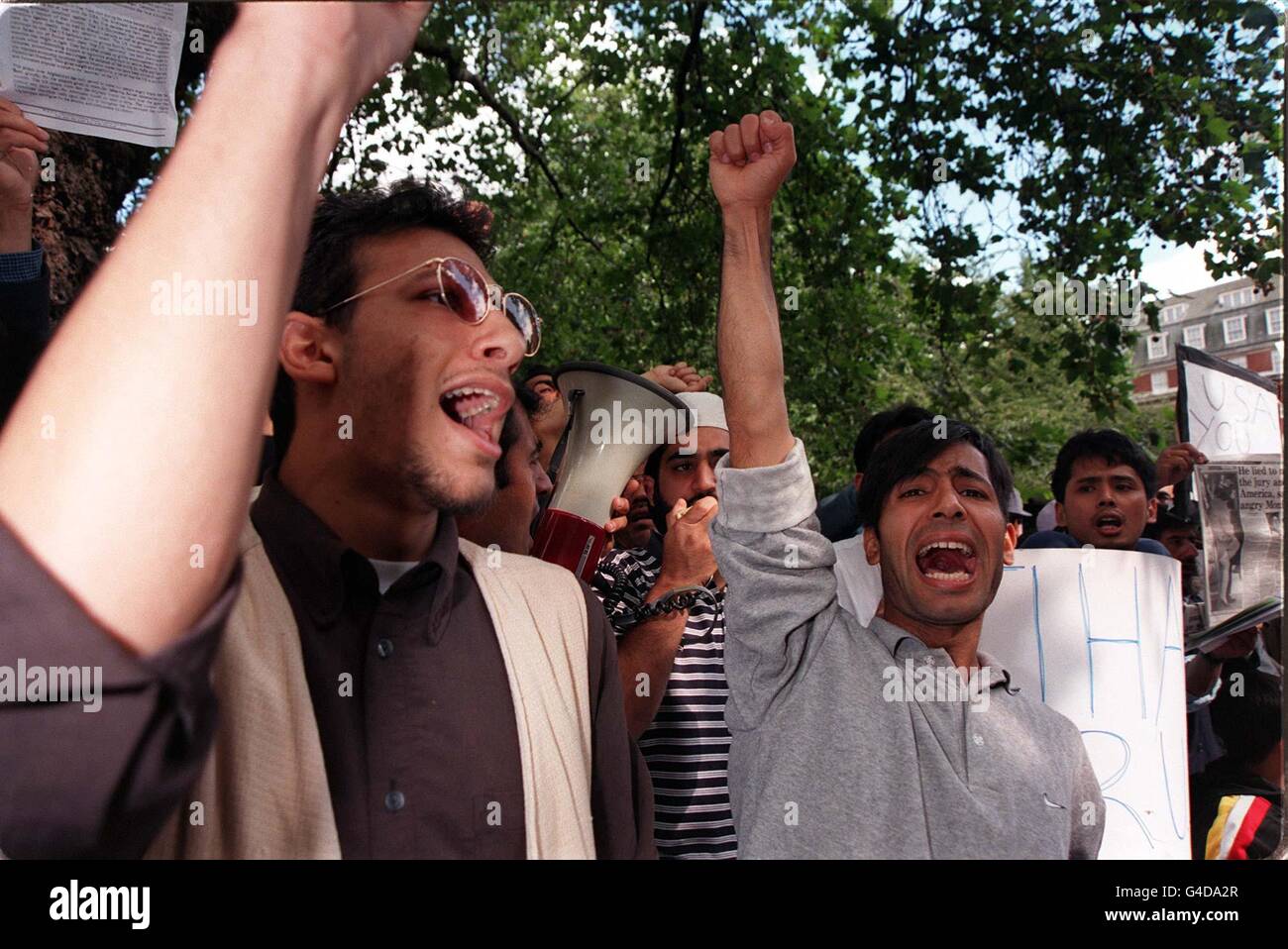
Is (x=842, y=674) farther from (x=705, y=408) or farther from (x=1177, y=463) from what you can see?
(x=1177, y=463)

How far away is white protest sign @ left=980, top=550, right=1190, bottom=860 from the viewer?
2.54m

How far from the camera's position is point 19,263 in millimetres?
2328

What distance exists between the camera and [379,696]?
2.04 m

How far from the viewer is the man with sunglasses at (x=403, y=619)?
1.96m

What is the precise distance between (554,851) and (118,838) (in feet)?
2.58

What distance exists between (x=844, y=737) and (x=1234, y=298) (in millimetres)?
1593

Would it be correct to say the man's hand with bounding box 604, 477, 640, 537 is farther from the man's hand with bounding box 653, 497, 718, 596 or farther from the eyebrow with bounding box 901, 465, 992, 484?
the eyebrow with bounding box 901, 465, 992, 484

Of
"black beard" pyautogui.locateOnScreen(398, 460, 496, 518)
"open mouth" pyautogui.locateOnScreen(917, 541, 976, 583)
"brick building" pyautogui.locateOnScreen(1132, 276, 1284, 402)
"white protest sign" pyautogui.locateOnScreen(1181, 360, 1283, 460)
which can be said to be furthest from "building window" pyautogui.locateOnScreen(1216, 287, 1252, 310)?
"black beard" pyautogui.locateOnScreen(398, 460, 496, 518)

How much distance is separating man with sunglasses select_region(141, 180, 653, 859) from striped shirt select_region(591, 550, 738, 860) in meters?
0.24

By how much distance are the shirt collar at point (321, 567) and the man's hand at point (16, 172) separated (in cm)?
80

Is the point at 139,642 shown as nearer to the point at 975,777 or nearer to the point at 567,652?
the point at 567,652
